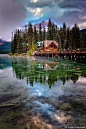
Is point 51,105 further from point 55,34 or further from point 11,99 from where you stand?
point 55,34

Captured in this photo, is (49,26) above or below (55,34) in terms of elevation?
above

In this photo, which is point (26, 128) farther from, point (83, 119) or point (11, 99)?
point (11, 99)

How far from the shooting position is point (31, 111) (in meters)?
4.69

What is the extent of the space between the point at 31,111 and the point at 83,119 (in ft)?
6.88

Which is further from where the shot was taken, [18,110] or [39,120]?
[18,110]

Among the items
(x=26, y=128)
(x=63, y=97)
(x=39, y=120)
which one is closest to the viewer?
(x=26, y=128)

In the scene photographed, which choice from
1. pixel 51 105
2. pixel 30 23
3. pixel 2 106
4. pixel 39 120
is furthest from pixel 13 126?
pixel 30 23

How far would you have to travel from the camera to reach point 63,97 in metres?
6.18

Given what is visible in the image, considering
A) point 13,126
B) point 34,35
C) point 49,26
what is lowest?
point 13,126

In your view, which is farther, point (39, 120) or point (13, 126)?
point (39, 120)

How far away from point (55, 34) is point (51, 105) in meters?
74.3

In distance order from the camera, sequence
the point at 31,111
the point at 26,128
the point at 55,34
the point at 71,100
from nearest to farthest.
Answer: the point at 26,128
the point at 31,111
the point at 71,100
the point at 55,34

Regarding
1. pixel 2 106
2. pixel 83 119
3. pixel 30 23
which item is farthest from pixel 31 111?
pixel 30 23

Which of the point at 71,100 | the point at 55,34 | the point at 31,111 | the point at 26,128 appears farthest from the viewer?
the point at 55,34
